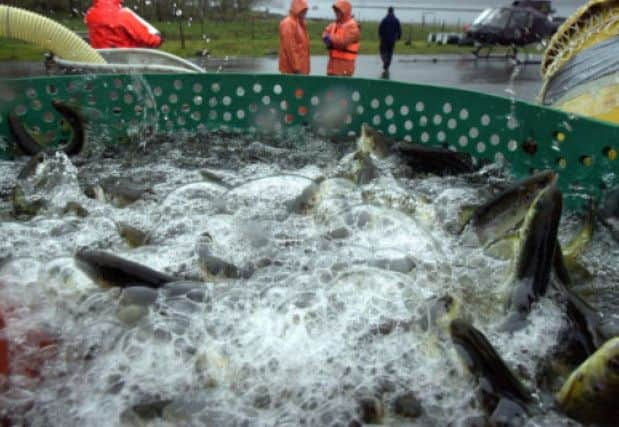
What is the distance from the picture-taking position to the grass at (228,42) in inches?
531

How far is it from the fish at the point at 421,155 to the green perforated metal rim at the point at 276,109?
0.14 meters

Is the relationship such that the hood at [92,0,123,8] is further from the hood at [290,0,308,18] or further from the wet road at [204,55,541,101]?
the wet road at [204,55,541,101]

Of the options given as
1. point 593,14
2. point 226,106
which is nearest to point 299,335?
point 226,106

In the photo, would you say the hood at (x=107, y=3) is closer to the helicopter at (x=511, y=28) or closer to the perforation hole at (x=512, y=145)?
the perforation hole at (x=512, y=145)

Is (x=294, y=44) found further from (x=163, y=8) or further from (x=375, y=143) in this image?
(x=163, y=8)

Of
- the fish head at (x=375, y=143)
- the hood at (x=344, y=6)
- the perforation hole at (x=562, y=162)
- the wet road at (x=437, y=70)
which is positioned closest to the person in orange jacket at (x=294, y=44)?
the hood at (x=344, y=6)

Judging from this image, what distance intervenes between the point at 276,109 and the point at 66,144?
4.84 feet

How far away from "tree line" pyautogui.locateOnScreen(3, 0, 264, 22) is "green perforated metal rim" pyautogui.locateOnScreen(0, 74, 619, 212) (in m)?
12.6

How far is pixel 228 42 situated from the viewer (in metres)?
19.6

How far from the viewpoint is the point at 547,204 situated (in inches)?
87.5

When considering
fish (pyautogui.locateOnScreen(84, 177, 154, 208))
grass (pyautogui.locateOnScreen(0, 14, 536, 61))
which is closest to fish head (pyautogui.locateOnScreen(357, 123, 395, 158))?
fish (pyautogui.locateOnScreen(84, 177, 154, 208))

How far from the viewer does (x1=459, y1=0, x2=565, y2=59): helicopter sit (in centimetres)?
2083

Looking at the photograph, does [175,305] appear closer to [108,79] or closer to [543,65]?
[108,79]

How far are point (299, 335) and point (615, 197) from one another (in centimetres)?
182
